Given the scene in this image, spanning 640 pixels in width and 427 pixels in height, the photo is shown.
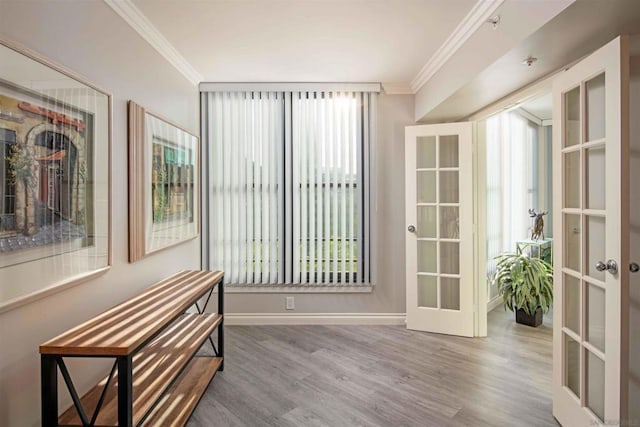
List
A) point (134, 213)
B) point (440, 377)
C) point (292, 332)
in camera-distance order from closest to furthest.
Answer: point (134, 213)
point (440, 377)
point (292, 332)

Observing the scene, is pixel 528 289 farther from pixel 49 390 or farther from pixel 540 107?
pixel 49 390

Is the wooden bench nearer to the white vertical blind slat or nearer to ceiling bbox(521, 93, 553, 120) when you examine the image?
the white vertical blind slat

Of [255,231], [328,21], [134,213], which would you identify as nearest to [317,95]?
[328,21]

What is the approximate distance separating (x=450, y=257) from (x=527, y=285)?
90cm

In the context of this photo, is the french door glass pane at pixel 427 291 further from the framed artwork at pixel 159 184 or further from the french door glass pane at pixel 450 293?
the framed artwork at pixel 159 184

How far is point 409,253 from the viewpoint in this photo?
11.6 feet

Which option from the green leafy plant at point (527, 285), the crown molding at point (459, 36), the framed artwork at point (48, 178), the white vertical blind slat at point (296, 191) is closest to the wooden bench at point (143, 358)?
the framed artwork at point (48, 178)

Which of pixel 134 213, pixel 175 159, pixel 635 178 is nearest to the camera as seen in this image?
pixel 635 178

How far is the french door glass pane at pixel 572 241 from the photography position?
1866 millimetres

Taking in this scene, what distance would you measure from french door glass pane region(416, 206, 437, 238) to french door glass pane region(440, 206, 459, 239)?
74 millimetres

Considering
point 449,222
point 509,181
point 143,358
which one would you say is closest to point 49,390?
point 143,358

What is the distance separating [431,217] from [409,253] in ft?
1.37

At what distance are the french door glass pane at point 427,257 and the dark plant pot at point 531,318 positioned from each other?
1060 millimetres

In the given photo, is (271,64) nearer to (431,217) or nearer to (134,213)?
(134,213)
